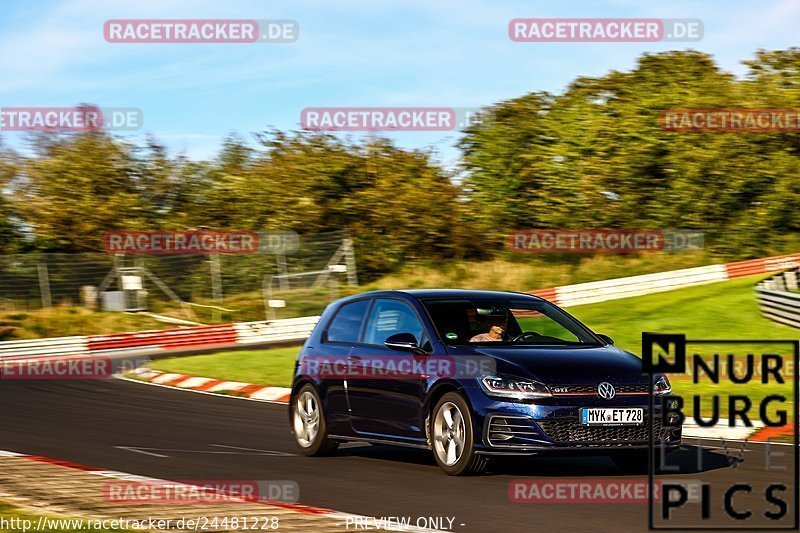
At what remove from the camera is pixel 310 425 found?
12219 mm

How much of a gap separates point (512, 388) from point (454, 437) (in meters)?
0.72

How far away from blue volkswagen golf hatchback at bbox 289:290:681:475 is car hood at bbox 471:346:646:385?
11 mm

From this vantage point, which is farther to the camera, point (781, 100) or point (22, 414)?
point (781, 100)


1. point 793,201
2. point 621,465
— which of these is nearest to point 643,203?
point 793,201

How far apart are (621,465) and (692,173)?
3793 centimetres

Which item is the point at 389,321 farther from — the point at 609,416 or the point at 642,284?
the point at 642,284

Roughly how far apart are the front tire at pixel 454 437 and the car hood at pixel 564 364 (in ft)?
1.50

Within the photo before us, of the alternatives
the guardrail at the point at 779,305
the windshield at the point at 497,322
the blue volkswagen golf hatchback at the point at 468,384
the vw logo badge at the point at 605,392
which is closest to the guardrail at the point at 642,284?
the guardrail at the point at 779,305

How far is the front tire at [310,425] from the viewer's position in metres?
12.0

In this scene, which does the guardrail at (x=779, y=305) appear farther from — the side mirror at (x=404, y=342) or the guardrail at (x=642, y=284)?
the side mirror at (x=404, y=342)

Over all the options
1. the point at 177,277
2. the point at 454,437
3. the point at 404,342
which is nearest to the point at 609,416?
the point at 454,437

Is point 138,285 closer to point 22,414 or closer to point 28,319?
point 28,319

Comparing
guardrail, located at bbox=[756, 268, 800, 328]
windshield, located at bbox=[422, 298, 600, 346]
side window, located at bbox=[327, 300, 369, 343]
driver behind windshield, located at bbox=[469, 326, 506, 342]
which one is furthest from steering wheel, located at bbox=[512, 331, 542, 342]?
guardrail, located at bbox=[756, 268, 800, 328]

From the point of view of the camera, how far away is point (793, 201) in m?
45.8
